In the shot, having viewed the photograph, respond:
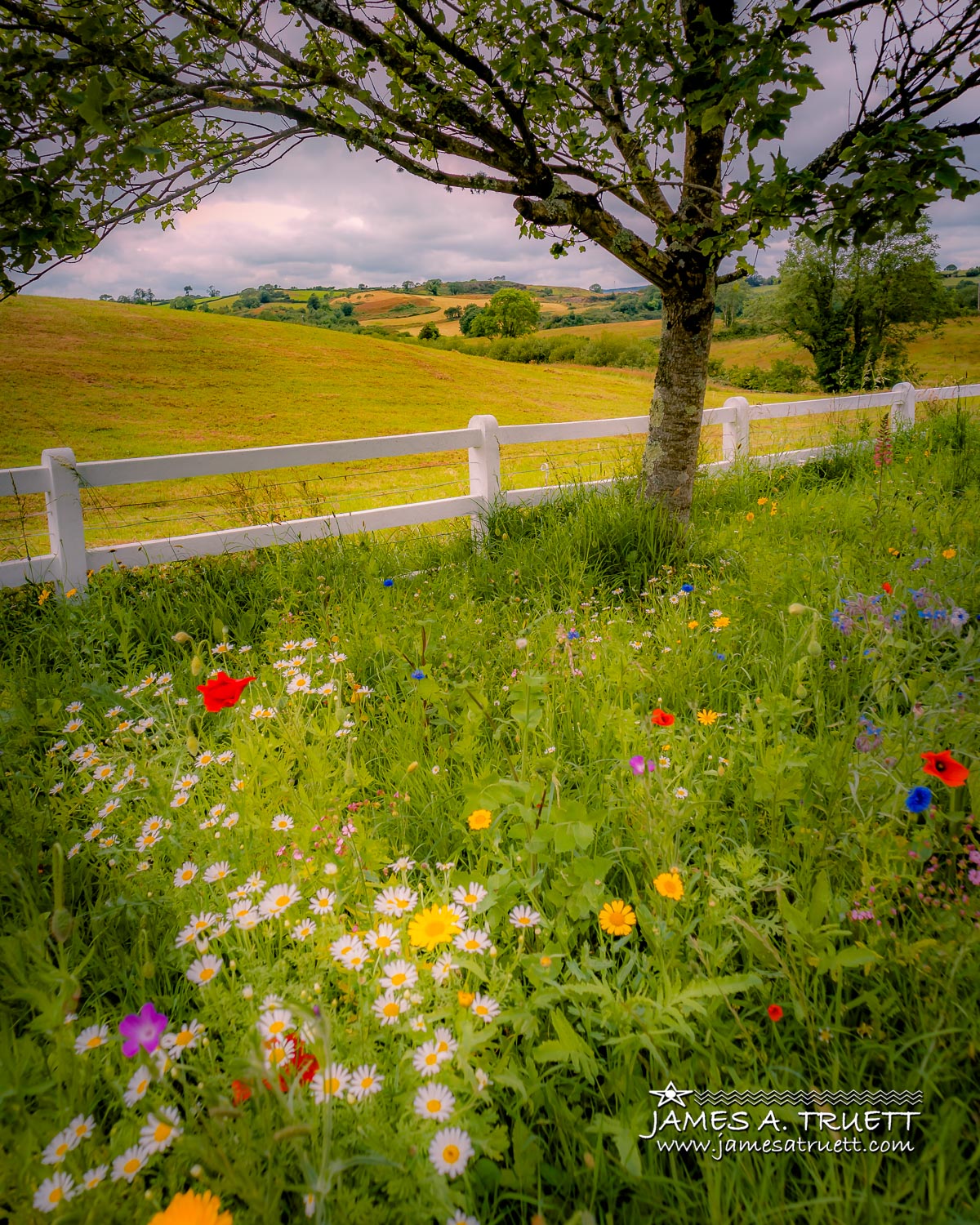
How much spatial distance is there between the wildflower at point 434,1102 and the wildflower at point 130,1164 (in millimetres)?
415

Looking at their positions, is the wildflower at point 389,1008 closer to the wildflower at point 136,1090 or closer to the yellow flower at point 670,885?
the wildflower at point 136,1090

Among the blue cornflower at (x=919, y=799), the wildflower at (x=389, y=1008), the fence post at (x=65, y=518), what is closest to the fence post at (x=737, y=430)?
the fence post at (x=65, y=518)

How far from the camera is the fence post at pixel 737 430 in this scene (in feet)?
28.4

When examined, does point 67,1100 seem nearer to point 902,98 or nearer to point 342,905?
point 342,905

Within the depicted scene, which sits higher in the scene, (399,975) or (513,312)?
(513,312)

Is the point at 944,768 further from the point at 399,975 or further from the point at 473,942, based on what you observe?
the point at 399,975

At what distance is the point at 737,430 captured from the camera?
28.9ft

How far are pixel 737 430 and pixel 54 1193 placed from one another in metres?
9.46

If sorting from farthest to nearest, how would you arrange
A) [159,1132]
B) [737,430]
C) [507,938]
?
[737,430], [507,938], [159,1132]

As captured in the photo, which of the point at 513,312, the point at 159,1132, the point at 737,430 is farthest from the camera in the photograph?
the point at 513,312

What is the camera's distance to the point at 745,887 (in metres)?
1.72

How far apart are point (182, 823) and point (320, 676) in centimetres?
112

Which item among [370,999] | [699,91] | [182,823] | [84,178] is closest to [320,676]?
[182,823]

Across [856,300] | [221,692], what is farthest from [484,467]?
[856,300]
